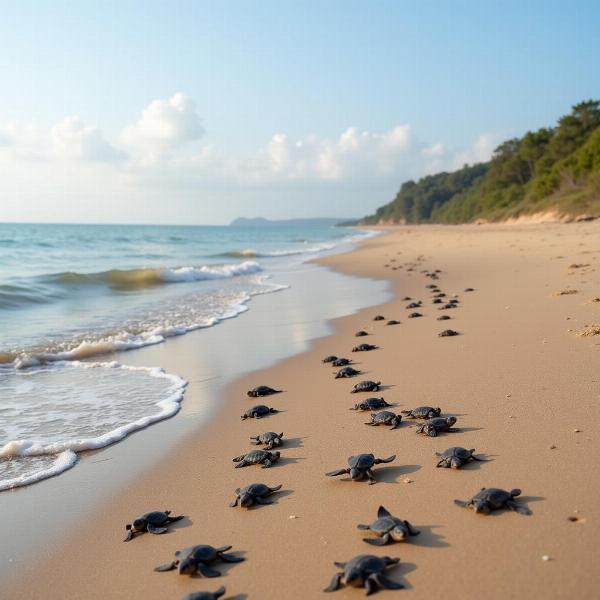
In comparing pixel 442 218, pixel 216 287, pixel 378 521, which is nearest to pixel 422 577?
pixel 378 521

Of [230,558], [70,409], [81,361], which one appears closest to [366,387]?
[230,558]

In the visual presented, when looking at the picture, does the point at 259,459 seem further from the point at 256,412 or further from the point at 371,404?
the point at 371,404

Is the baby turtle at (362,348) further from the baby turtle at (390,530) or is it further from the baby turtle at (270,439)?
the baby turtle at (390,530)

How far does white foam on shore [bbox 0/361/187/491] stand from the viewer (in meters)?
5.23

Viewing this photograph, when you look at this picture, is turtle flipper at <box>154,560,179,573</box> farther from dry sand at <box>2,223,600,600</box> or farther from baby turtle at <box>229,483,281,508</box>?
baby turtle at <box>229,483,281,508</box>

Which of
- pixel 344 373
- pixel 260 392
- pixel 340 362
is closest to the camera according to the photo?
pixel 260 392

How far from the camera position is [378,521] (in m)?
3.36

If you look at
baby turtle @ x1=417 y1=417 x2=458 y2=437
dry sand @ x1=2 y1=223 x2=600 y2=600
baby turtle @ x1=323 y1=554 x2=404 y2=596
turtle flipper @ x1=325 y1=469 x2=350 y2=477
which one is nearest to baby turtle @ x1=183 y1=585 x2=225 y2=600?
dry sand @ x1=2 y1=223 x2=600 y2=600

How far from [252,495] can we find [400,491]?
1.08m

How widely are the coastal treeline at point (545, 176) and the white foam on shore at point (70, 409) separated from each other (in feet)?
132

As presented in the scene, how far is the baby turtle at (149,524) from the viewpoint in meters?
3.76

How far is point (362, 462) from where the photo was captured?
416 centimetres

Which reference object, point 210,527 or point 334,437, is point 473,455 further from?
point 210,527

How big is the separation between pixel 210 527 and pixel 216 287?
17325mm
